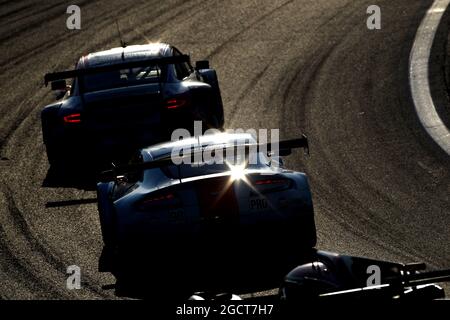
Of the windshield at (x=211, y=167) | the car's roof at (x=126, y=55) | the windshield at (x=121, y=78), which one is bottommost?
the windshield at (x=211, y=167)

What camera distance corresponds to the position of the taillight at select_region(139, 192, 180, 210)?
10148 mm

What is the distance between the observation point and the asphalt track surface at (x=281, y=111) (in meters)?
11.4

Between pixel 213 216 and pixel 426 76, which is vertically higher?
pixel 426 76

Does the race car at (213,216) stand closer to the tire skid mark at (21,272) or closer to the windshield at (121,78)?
the tire skid mark at (21,272)

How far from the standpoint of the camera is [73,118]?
14570mm

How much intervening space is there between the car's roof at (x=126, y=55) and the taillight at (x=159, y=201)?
5396 mm

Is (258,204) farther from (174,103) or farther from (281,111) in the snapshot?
(281,111)

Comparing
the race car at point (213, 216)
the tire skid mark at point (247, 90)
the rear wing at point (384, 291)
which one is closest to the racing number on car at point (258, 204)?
the race car at point (213, 216)

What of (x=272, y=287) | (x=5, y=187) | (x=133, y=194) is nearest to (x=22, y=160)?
(x=5, y=187)

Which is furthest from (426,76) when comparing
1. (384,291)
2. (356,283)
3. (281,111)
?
(384,291)

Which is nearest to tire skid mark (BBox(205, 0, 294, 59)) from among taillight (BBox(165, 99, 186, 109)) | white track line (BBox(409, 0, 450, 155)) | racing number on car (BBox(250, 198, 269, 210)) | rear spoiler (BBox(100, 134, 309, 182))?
white track line (BBox(409, 0, 450, 155))

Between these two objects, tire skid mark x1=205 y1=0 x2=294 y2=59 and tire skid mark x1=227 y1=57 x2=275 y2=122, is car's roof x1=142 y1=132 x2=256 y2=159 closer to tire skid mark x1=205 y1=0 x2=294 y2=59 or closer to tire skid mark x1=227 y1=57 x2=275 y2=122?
tire skid mark x1=227 y1=57 x2=275 y2=122

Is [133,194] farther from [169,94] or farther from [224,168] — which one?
[169,94]

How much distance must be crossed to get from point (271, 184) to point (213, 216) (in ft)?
1.88
